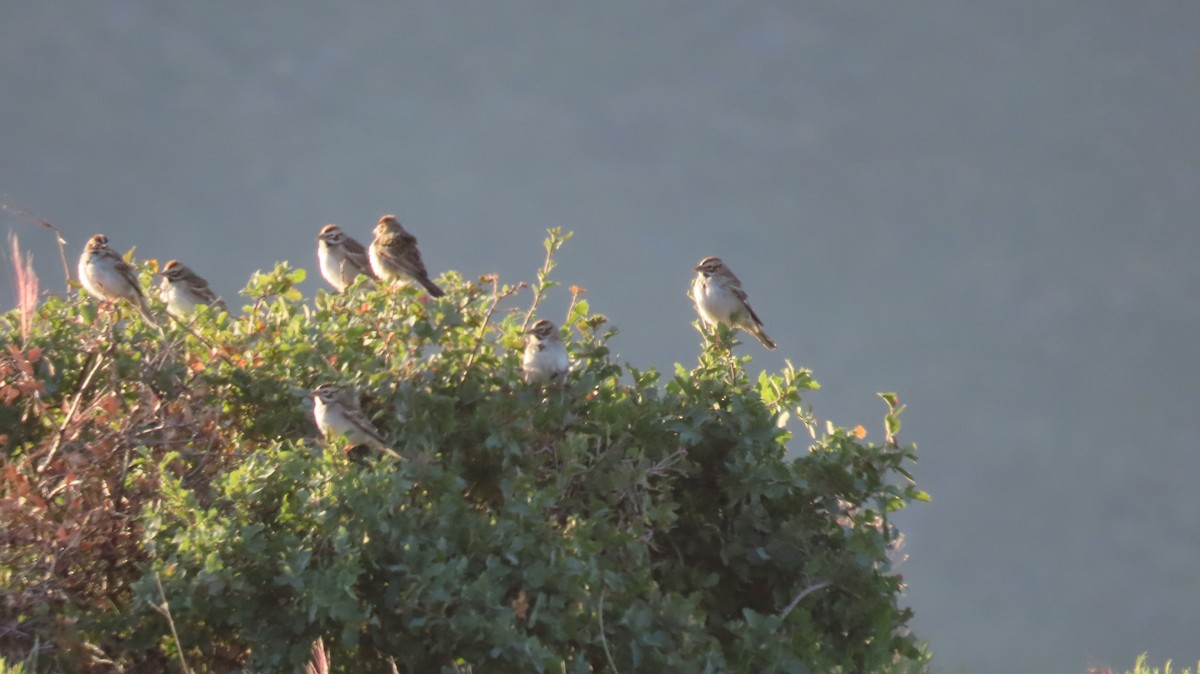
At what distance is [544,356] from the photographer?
592 cm

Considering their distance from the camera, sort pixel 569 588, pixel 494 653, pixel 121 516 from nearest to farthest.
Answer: pixel 494 653 < pixel 569 588 < pixel 121 516

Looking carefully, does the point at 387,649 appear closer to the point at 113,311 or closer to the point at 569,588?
the point at 569,588

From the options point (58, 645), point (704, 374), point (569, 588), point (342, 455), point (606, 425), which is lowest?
point (58, 645)

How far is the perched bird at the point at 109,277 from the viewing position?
678 centimetres

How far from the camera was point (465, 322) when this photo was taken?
584cm

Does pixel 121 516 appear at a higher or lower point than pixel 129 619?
higher

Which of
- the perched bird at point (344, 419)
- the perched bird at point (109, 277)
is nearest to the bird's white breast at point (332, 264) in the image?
the perched bird at point (109, 277)

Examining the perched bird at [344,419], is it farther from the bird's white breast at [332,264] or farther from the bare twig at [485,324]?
the bird's white breast at [332,264]

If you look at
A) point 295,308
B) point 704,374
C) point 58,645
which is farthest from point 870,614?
point 58,645

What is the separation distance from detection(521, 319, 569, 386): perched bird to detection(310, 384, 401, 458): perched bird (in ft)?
2.38

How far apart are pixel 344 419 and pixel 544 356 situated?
37.5 inches

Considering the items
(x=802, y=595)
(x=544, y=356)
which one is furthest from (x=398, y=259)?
(x=802, y=595)

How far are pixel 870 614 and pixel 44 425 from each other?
11.4 ft

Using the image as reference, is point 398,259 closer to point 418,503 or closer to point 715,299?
point 715,299
